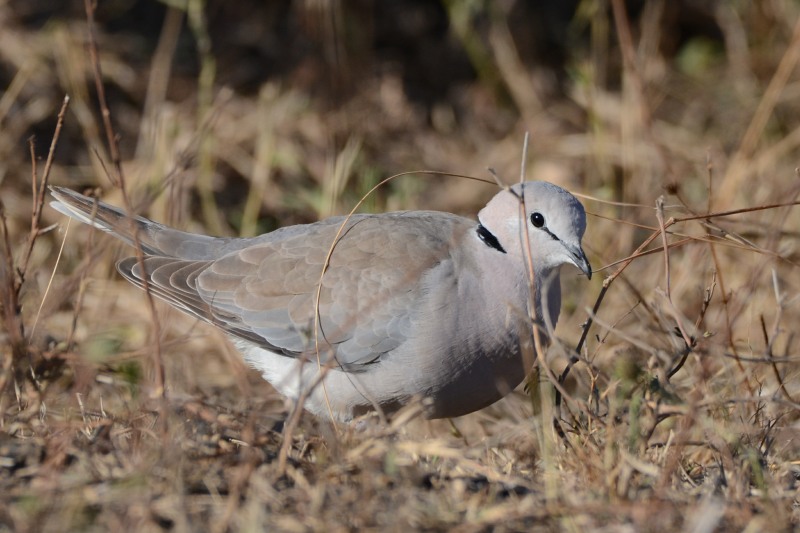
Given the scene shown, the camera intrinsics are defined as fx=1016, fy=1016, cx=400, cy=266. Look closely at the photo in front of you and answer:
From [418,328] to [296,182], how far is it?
3104mm

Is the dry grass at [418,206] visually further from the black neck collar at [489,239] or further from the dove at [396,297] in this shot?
the black neck collar at [489,239]

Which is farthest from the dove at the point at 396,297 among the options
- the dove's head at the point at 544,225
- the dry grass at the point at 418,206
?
the dry grass at the point at 418,206

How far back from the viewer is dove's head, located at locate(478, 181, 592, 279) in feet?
11.4

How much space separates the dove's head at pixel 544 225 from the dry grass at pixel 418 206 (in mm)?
264

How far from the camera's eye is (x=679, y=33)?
7.82 meters

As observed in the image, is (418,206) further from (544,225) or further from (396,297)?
(544,225)

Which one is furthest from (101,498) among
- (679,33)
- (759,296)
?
(679,33)

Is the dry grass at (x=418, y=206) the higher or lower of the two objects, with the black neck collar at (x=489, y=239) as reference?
lower

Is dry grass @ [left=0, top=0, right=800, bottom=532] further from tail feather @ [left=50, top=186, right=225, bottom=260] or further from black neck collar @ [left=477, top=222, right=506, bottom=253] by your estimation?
black neck collar @ [left=477, top=222, right=506, bottom=253]

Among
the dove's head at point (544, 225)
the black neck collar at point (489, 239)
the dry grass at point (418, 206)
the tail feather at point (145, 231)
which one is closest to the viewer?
the dry grass at point (418, 206)

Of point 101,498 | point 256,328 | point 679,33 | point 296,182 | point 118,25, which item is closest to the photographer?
point 101,498

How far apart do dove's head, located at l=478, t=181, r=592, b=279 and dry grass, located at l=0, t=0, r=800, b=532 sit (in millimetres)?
264

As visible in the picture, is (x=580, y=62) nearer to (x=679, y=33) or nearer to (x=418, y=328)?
(x=679, y=33)

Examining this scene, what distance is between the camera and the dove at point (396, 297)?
137 inches
